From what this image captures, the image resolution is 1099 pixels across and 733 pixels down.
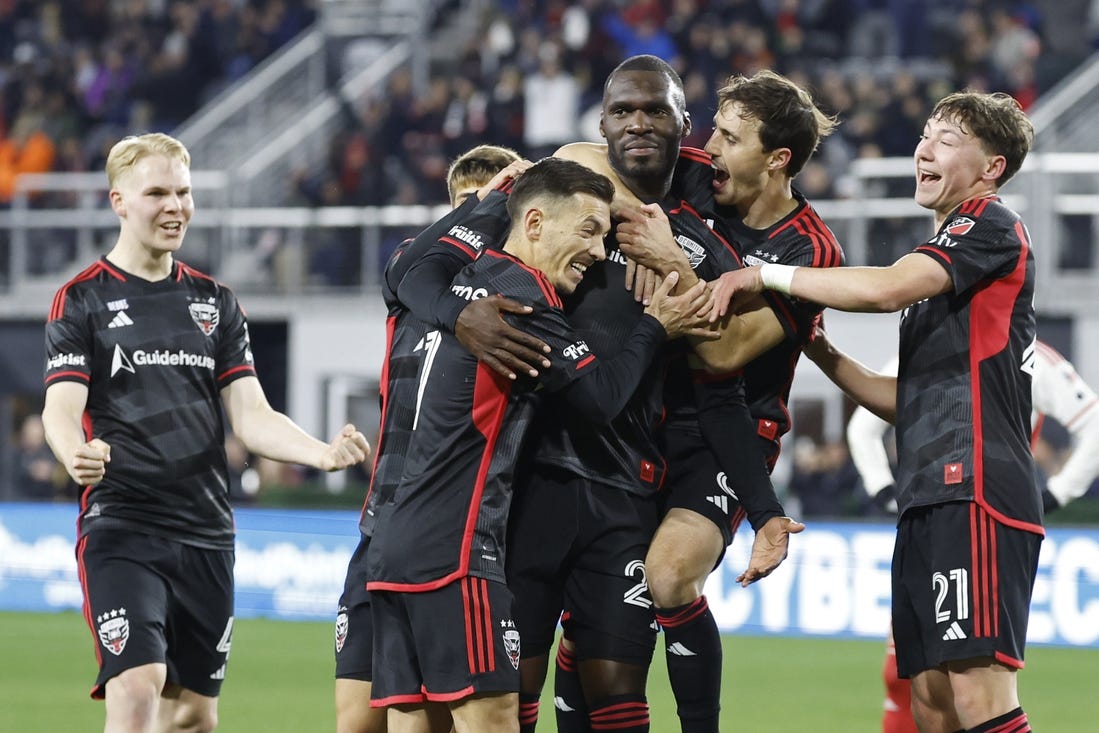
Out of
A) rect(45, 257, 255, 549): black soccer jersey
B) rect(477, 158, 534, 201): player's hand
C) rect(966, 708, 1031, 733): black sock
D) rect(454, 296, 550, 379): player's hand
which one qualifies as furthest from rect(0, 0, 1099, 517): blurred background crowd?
rect(454, 296, 550, 379): player's hand

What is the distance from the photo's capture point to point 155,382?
19.9ft

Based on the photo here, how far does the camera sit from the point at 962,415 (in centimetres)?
522

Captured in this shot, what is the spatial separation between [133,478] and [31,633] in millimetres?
7866

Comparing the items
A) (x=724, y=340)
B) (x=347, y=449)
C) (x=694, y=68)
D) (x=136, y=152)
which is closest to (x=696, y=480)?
(x=724, y=340)

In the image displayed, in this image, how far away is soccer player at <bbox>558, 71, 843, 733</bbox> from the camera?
5344 mm

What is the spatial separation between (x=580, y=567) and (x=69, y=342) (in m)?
2.11

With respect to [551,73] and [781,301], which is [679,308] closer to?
[781,301]

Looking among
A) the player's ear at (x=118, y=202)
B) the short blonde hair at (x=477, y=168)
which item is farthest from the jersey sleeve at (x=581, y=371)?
the player's ear at (x=118, y=202)

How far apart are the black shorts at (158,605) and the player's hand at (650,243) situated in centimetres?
205

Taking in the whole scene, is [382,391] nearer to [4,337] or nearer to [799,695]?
[799,695]

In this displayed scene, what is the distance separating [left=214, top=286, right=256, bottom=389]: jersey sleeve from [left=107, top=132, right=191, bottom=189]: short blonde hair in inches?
22.8

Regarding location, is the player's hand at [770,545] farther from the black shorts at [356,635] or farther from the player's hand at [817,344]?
the black shorts at [356,635]

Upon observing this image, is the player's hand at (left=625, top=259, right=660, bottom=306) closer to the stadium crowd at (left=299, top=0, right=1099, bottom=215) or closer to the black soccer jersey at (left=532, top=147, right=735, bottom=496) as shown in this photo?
the black soccer jersey at (left=532, top=147, right=735, bottom=496)

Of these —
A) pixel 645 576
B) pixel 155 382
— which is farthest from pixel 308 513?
pixel 645 576
